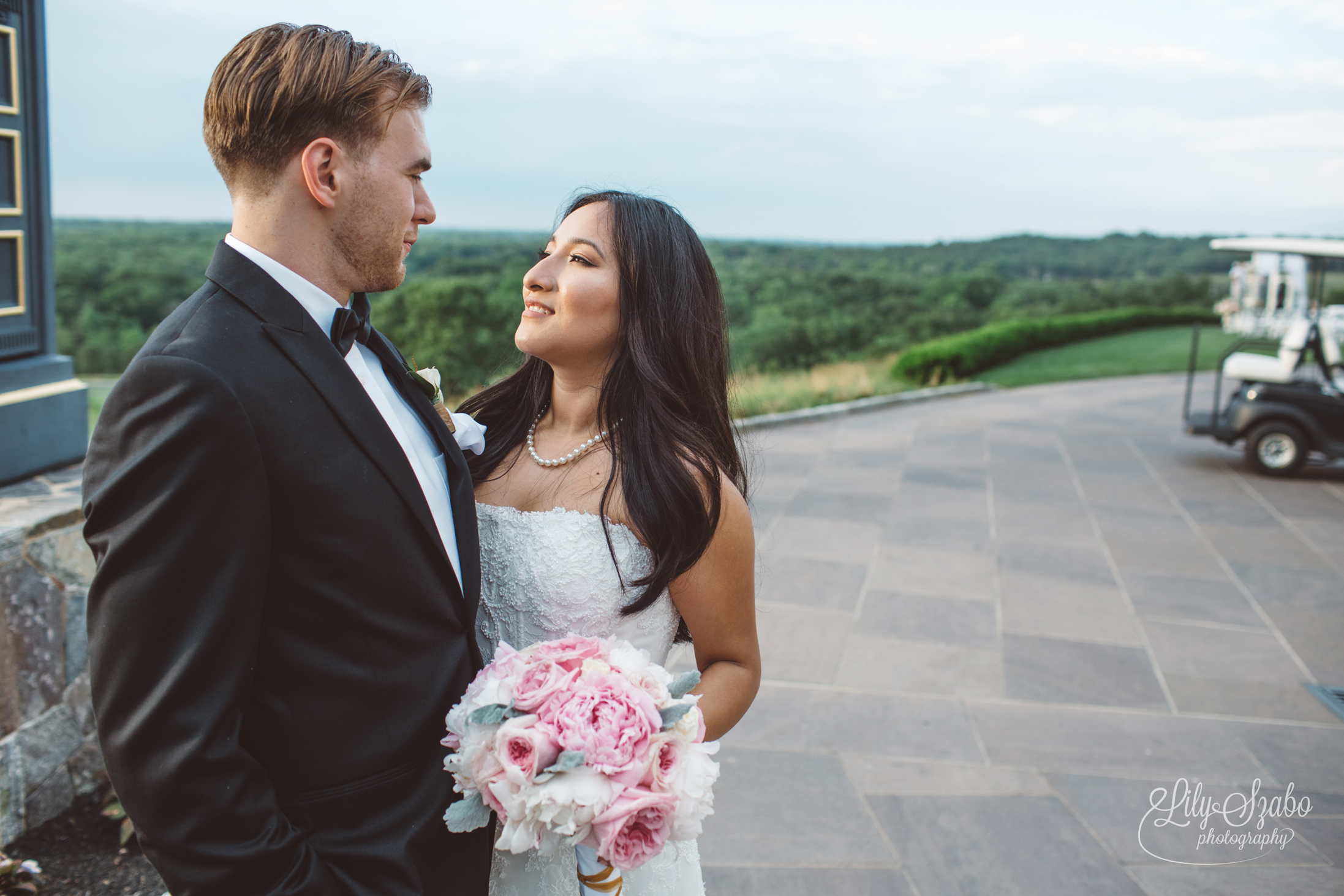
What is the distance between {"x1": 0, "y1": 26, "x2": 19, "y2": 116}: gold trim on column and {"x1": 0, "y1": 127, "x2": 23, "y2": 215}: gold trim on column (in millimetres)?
79

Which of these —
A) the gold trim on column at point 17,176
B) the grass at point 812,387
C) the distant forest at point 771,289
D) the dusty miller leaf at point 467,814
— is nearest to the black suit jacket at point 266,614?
the dusty miller leaf at point 467,814

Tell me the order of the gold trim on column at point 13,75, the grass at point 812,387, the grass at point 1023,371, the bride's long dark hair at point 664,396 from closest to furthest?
the bride's long dark hair at point 664,396
the gold trim on column at point 13,75
the grass at point 812,387
the grass at point 1023,371

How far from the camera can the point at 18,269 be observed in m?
3.54

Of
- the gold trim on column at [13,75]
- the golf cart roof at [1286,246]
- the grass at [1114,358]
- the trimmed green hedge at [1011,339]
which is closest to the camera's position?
the gold trim on column at [13,75]

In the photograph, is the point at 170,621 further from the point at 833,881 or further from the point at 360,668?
the point at 833,881

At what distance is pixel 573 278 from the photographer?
211 centimetres

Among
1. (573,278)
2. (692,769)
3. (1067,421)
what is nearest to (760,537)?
(573,278)

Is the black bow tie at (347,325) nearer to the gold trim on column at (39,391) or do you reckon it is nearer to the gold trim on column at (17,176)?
the gold trim on column at (39,391)

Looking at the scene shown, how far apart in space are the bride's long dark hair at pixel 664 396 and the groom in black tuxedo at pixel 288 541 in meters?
0.50

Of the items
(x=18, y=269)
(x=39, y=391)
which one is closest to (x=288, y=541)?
(x=39, y=391)

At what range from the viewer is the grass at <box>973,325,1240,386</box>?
1812 centimetres

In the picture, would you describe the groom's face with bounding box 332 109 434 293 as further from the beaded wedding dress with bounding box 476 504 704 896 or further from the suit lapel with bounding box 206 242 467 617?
the beaded wedding dress with bounding box 476 504 704 896

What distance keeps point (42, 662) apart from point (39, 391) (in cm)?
112

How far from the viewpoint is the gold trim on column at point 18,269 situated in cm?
348
